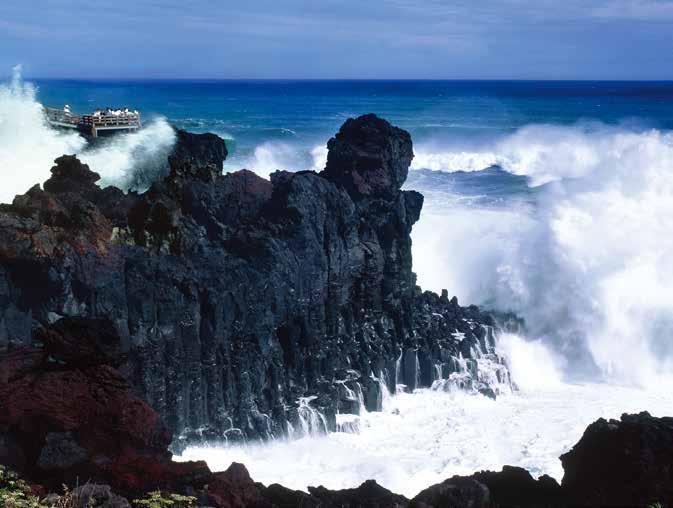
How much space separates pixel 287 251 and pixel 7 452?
339 inches

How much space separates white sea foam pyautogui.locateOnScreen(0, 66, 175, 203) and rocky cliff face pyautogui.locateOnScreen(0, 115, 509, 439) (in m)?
6.62

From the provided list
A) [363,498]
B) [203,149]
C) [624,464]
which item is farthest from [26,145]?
[624,464]

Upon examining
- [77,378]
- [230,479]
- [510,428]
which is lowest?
[510,428]

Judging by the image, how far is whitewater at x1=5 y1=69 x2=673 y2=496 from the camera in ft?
55.6

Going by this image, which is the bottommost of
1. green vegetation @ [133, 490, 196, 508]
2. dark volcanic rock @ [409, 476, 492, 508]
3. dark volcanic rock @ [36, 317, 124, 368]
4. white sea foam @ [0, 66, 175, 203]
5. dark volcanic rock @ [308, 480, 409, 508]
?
dark volcanic rock @ [308, 480, 409, 508]

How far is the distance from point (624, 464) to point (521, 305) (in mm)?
15505

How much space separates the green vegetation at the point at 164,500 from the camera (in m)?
8.73

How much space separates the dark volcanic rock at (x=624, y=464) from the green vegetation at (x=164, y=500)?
5.20m

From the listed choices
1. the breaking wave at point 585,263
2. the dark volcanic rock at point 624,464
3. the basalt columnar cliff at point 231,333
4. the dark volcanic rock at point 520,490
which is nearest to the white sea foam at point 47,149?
the basalt columnar cliff at point 231,333

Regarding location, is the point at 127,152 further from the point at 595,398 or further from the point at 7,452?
the point at 7,452

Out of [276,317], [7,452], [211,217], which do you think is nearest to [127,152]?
[211,217]

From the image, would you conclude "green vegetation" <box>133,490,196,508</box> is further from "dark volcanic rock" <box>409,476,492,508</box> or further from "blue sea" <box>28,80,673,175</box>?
"blue sea" <box>28,80,673,175</box>

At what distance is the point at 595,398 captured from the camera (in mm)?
21188

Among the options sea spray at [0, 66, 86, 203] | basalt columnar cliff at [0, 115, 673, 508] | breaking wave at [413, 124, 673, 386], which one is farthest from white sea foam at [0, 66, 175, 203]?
breaking wave at [413, 124, 673, 386]
